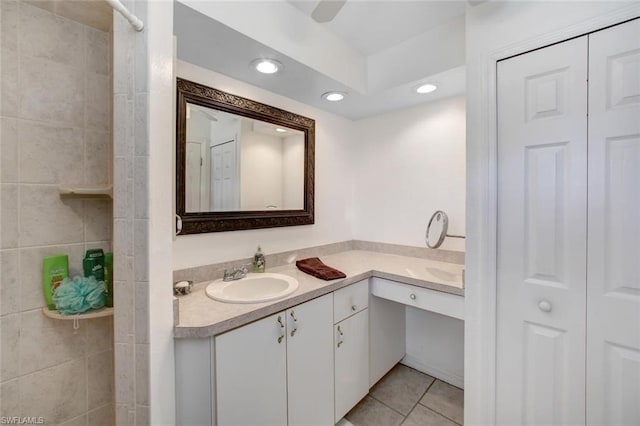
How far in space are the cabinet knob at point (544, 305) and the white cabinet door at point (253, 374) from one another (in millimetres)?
1121

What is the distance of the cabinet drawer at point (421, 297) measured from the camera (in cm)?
139

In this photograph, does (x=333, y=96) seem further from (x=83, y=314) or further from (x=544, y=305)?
(x=83, y=314)

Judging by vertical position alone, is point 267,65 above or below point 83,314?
above

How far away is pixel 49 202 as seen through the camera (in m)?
1.08

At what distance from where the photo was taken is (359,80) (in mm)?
1801

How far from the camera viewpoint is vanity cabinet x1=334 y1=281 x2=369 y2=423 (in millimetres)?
1477

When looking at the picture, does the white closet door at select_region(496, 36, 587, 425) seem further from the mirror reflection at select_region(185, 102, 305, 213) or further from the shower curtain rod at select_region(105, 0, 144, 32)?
the shower curtain rod at select_region(105, 0, 144, 32)

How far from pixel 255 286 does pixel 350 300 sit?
23.0 inches

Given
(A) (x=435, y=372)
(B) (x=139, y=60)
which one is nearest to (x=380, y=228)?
(A) (x=435, y=372)

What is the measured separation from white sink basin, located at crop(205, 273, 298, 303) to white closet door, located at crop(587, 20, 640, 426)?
1.26 m

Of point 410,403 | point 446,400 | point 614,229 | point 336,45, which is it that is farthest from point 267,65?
point 446,400

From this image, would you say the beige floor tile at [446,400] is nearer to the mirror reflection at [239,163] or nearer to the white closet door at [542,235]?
the white closet door at [542,235]

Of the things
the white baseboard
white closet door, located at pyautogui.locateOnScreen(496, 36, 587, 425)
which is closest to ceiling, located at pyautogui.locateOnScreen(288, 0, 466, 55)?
white closet door, located at pyautogui.locateOnScreen(496, 36, 587, 425)

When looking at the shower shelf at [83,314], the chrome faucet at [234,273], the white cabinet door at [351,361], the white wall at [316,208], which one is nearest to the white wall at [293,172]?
the white wall at [316,208]
